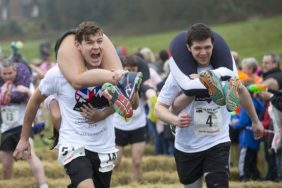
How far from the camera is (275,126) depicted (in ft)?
32.6

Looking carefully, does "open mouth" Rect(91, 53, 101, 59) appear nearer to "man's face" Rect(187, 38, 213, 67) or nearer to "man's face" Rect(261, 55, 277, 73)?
"man's face" Rect(187, 38, 213, 67)

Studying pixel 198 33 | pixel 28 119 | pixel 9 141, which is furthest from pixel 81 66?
pixel 9 141

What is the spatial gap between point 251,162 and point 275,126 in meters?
1.90

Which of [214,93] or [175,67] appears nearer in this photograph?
[214,93]

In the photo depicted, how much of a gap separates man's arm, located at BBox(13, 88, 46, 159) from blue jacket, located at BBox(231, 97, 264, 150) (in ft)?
17.8

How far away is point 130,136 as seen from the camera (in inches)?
446

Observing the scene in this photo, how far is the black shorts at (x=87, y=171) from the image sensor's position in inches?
251

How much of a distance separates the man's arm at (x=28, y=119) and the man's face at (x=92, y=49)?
67cm

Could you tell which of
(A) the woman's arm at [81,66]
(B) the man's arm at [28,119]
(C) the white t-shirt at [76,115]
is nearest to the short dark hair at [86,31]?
(A) the woman's arm at [81,66]

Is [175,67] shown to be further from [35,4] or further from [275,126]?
[35,4]

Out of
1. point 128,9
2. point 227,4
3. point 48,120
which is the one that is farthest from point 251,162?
point 128,9

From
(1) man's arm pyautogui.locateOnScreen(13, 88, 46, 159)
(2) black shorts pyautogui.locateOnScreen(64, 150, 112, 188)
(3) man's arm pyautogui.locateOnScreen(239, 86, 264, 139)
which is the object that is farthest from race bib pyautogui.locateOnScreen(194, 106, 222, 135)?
(1) man's arm pyautogui.locateOnScreen(13, 88, 46, 159)

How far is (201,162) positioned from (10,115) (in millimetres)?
4345

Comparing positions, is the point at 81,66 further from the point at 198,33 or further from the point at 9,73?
the point at 9,73
